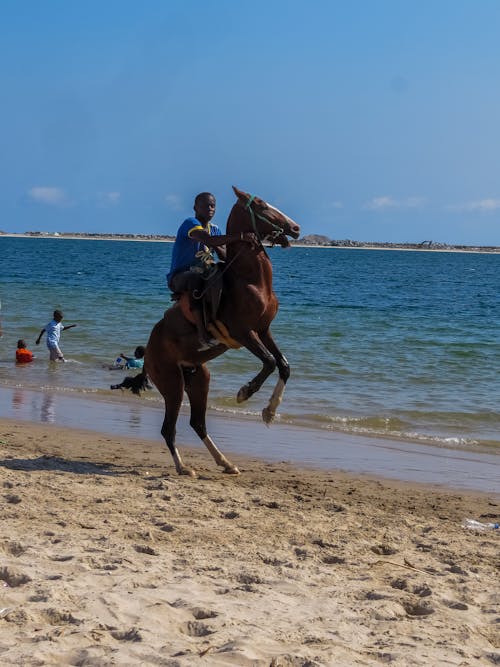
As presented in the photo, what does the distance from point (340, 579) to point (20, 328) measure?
22.0m

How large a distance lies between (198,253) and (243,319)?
899 mm

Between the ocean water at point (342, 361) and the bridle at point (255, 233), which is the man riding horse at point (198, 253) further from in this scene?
the ocean water at point (342, 361)

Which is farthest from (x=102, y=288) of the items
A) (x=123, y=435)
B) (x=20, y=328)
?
(x=123, y=435)

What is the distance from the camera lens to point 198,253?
9.06 metres

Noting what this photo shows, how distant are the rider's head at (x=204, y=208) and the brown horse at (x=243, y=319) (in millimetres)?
262

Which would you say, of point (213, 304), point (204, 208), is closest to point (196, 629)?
point (213, 304)

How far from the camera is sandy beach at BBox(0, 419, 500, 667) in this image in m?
4.46

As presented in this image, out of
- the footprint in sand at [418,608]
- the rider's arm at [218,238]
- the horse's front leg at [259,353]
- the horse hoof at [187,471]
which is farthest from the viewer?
the horse hoof at [187,471]

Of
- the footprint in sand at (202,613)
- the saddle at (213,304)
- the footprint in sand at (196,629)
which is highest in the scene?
the saddle at (213,304)

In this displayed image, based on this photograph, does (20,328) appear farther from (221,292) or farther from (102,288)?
(102,288)

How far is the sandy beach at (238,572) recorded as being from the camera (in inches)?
176

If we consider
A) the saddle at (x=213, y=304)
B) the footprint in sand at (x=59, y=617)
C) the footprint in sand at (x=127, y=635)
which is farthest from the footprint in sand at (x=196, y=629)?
the saddle at (x=213, y=304)

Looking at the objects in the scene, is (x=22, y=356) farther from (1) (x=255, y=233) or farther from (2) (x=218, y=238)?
(1) (x=255, y=233)

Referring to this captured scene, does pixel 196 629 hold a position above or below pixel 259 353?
below
